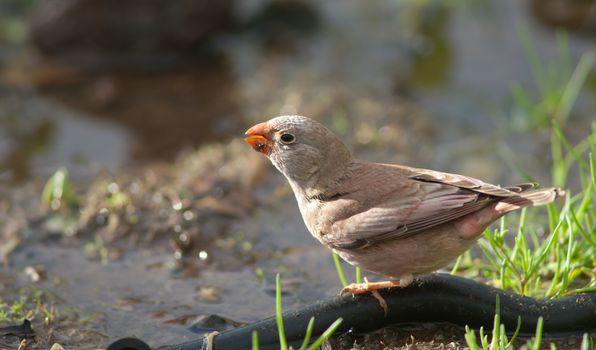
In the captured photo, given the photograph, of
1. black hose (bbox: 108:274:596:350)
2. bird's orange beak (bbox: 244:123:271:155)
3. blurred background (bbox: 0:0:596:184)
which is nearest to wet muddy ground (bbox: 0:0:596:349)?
blurred background (bbox: 0:0:596:184)

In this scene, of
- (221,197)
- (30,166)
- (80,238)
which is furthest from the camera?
(30,166)

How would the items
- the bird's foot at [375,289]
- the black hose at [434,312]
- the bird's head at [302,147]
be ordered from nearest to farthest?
the black hose at [434,312]
the bird's foot at [375,289]
the bird's head at [302,147]

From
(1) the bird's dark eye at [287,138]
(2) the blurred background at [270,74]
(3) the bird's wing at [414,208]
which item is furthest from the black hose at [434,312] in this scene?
(2) the blurred background at [270,74]

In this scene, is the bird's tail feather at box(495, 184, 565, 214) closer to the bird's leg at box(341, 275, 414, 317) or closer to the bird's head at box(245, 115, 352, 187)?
the bird's leg at box(341, 275, 414, 317)

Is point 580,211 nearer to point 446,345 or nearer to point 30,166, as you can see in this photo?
point 446,345

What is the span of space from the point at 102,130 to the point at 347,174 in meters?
4.47

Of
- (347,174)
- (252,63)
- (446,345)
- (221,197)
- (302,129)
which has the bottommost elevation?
(446,345)

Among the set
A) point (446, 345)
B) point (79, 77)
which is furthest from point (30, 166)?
point (446, 345)

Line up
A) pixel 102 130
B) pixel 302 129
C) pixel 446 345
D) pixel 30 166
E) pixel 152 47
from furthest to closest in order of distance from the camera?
pixel 152 47
pixel 102 130
pixel 30 166
pixel 302 129
pixel 446 345

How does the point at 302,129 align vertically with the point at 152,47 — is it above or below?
below

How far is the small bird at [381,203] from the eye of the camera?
4.06 meters

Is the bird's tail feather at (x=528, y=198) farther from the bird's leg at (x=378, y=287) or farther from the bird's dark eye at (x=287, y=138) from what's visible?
the bird's dark eye at (x=287, y=138)

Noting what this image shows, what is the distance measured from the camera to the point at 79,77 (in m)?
9.13

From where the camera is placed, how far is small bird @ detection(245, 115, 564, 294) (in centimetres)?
406
